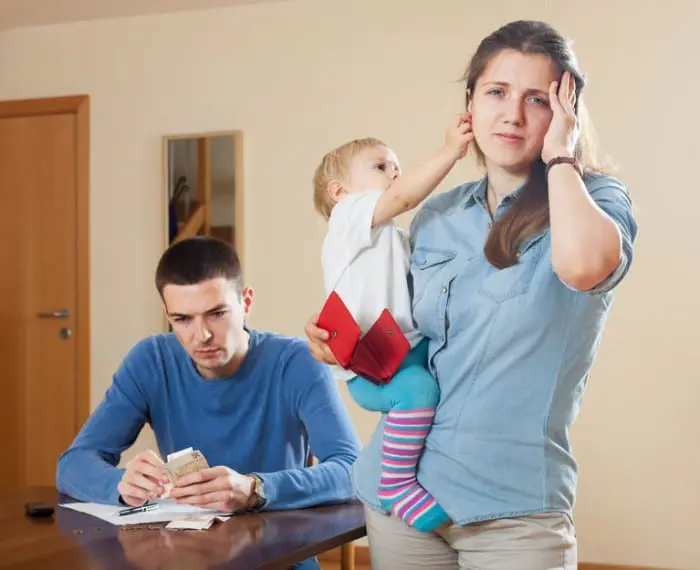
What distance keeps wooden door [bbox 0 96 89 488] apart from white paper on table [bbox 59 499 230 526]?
9.93 feet

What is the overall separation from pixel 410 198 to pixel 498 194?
133mm

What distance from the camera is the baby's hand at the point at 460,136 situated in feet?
4.85

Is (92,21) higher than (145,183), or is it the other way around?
(92,21)

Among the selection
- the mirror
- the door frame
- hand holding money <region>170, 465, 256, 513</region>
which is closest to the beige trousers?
hand holding money <region>170, 465, 256, 513</region>

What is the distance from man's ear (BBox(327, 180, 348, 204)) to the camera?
81.3 inches

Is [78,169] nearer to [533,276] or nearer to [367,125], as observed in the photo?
[367,125]

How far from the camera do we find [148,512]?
1.91 metres

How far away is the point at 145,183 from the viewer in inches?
190

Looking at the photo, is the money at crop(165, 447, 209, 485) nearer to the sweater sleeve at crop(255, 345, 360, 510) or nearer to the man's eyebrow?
the sweater sleeve at crop(255, 345, 360, 510)

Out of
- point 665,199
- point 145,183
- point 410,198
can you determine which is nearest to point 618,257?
point 410,198

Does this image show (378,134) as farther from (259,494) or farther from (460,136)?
(460,136)

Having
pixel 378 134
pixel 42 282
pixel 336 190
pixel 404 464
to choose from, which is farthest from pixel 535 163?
pixel 42 282

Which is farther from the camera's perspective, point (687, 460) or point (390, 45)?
point (390, 45)

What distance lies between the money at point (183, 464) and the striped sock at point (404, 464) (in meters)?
0.54
